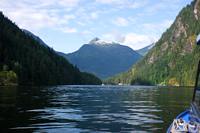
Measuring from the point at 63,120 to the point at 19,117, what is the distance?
14.2 ft

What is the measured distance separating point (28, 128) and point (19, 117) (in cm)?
843

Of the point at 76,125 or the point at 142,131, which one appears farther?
the point at 76,125

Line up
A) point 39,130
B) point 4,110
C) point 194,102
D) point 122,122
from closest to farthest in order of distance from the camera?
point 194,102 < point 39,130 < point 122,122 < point 4,110

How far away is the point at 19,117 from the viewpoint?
143 ft

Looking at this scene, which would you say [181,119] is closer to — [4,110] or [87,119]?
[87,119]

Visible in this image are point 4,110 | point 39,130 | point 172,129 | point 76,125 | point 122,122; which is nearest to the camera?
point 172,129

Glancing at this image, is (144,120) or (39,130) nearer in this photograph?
(39,130)

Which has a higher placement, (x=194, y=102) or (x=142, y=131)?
(x=194, y=102)

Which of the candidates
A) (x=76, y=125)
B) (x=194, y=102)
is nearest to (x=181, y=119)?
(x=194, y=102)

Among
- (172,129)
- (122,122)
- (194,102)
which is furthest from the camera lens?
→ (122,122)

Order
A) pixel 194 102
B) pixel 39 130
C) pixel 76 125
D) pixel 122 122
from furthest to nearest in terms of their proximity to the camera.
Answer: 1. pixel 122 122
2. pixel 76 125
3. pixel 39 130
4. pixel 194 102

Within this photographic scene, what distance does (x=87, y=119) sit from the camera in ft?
145

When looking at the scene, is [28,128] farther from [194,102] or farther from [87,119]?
[194,102]

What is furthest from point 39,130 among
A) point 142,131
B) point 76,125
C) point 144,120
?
point 144,120
